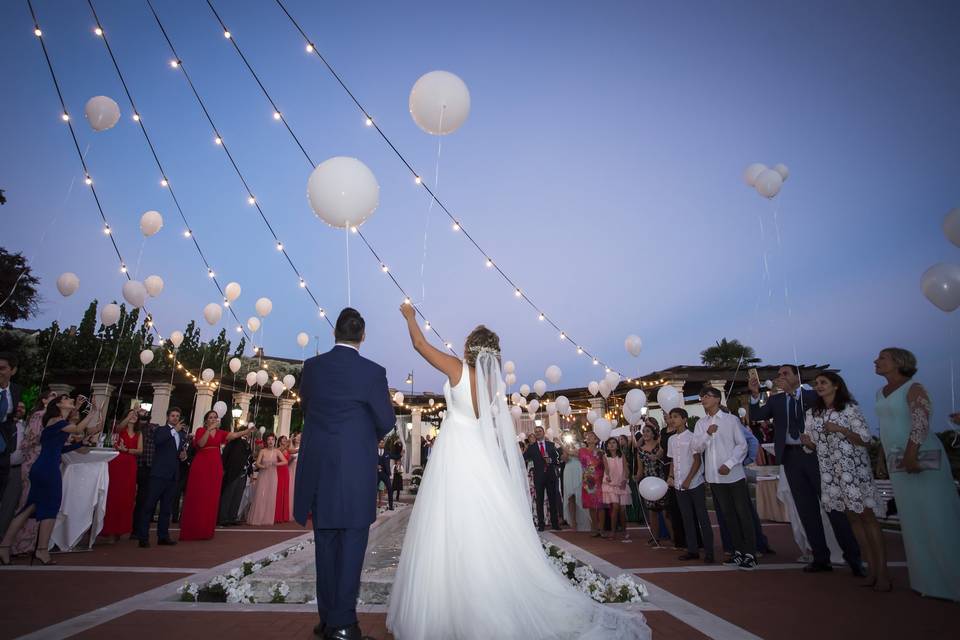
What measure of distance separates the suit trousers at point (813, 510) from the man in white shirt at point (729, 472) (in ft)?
1.63

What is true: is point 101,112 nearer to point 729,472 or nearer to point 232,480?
point 232,480

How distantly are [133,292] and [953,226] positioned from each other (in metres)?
13.9

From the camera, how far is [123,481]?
7309mm

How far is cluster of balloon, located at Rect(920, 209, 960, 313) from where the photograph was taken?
16.5 ft

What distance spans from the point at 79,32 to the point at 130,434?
6.31 metres

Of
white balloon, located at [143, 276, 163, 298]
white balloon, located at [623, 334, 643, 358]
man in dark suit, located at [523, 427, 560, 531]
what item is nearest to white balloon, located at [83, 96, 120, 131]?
white balloon, located at [143, 276, 163, 298]

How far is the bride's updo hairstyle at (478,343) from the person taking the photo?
Result: 3508 mm

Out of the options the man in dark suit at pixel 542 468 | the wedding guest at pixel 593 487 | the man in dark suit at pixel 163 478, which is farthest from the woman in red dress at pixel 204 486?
the wedding guest at pixel 593 487

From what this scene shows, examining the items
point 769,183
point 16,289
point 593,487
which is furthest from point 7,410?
point 16,289

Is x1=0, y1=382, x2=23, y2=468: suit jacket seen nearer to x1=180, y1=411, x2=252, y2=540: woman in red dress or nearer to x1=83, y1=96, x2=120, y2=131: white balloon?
x1=180, y1=411, x2=252, y2=540: woman in red dress

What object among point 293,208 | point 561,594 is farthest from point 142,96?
point 561,594

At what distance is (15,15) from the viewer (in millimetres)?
6625

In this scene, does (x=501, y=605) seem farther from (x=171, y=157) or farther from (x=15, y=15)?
(x=15, y=15)

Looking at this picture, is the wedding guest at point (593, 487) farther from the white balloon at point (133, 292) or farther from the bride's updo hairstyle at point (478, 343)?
the white balloon at point (133, 292)
